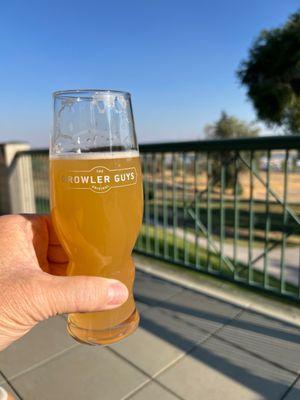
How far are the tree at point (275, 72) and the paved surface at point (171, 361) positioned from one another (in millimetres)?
11658

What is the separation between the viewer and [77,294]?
1.00 m

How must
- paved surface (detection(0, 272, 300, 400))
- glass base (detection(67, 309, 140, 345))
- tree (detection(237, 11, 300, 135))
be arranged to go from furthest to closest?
1. tree (detection(237, 11, 300, 135))
2. paved surface (detection(0, 272, 300, 400))
3. glass base (detection(67, 309, 140, 345))

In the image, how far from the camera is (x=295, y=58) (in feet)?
38.7

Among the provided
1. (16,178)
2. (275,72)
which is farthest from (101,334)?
(275,72)

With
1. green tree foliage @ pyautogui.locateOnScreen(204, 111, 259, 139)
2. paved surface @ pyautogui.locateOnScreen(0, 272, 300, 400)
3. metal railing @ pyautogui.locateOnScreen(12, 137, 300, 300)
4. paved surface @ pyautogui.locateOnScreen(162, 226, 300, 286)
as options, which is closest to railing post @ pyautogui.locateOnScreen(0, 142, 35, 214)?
metal railing @ pyautogui.locateOnScreen(12, 137, 300, 300)

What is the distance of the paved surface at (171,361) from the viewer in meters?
1.85

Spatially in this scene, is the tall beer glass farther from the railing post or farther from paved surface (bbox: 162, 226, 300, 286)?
the railing post

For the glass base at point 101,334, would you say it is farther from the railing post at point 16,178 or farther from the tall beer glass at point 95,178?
the railing post at point 16,178

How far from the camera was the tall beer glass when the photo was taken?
3.56ft

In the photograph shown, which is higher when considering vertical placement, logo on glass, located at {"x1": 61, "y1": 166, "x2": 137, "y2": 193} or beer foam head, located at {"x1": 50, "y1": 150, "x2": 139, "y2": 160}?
beer foam head, located at {"x1": 50, "y1": 150, "x2": 139, "y2": 160}

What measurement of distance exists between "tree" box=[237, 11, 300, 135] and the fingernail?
504 inches

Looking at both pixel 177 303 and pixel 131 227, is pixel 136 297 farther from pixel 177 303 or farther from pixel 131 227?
pixel 131 227

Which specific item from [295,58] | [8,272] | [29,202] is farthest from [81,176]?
[295,58]

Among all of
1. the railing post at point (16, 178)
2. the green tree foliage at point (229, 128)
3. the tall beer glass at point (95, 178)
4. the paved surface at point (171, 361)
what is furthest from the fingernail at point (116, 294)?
the green tree foliage at point (229, 128)
